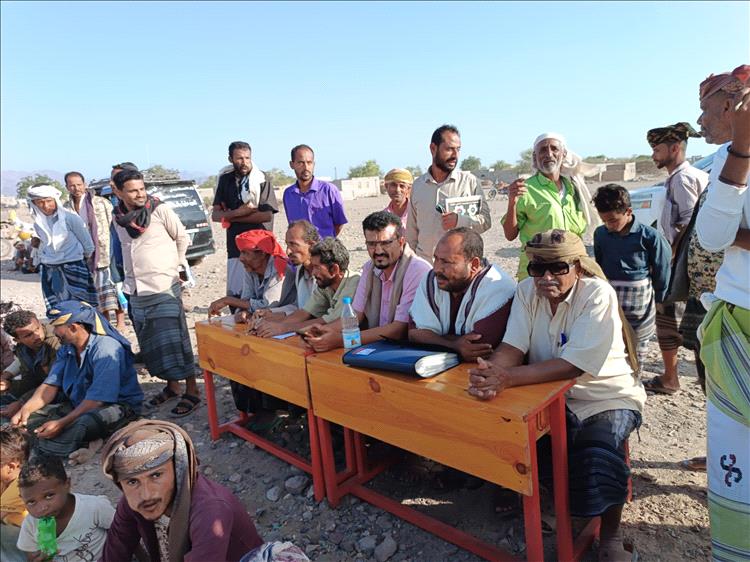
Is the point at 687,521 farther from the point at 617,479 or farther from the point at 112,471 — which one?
the point at 112,471

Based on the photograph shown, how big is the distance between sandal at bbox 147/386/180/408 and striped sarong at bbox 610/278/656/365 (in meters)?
3.99

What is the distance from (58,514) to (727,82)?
3.30m

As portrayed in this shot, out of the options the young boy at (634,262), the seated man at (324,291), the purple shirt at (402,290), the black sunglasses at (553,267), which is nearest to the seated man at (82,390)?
the seated man at (324,291)

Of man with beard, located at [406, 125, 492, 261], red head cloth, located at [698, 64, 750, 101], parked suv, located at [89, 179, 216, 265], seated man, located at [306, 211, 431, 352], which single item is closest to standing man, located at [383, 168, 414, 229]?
man with beard, located at [406, 125, 492, 261]

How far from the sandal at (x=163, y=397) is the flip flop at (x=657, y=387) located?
13.7ft

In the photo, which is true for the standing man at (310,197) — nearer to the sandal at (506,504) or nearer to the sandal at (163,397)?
the sandal at (163,397)

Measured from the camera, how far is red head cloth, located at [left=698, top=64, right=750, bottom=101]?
165 centimetres

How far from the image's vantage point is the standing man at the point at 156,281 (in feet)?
14.8

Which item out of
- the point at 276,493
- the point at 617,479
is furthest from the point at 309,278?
the point at 617,479

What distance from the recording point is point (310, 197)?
515cm

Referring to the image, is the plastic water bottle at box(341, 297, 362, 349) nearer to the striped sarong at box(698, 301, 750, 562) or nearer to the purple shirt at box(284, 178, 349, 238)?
the striped sarong at box(698, 301, 750, 562)

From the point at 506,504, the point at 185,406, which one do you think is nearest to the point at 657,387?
the point at 506,504

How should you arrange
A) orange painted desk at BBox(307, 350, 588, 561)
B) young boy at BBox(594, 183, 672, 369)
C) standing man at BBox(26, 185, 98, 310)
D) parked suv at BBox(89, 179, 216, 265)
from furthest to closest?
parked suv at BBox(89, 179, 216, 265) < standing man at BBox(26, 185, 98, 310) < young boy at BBox(594, 183, 672, 369) < orange painted desk at BBox(307, 350, 588, 561)

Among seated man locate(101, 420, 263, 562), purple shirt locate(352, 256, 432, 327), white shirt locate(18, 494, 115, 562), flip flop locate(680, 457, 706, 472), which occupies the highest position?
purple shirt locate(352, 256, 432, 327)
